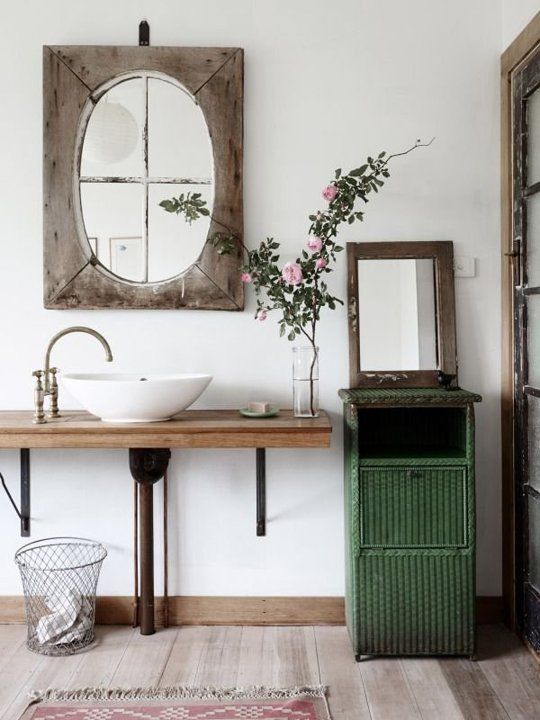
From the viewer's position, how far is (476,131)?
293cm

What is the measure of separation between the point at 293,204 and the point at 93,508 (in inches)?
59.7

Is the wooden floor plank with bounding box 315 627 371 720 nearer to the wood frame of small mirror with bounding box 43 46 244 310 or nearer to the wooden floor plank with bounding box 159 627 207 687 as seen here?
the wooden floor plank with bounding box 159 627 207 687

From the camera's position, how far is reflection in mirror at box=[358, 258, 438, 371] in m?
2.90

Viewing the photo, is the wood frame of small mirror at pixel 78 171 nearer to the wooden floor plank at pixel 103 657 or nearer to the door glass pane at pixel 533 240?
the door glass pane at pixel 533 240

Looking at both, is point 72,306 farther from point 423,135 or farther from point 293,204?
point 423,135

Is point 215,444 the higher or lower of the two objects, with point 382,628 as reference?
higher

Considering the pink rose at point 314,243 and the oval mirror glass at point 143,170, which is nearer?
the pink rose at point 314,243

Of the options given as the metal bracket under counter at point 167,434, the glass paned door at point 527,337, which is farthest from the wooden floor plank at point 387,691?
the metal bracket under counter at point 167,434

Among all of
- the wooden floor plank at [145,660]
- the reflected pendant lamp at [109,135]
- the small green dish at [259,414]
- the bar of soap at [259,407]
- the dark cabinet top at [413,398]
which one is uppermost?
the reflected pendant lamp at [109,135]

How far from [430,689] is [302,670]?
1.46 feet

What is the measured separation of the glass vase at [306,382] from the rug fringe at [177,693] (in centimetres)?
97

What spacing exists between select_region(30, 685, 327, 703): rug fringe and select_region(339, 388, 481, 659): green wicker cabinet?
1.17 feet

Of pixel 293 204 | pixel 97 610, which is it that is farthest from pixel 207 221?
pixel 97 610

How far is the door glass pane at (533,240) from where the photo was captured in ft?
8.60
